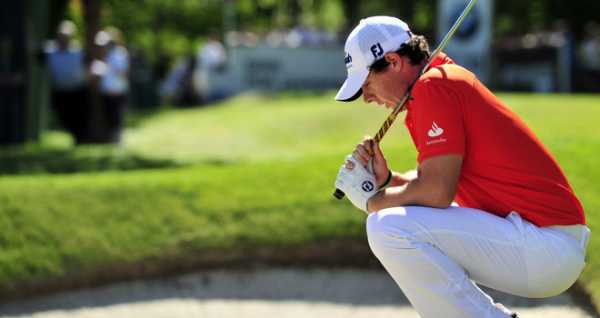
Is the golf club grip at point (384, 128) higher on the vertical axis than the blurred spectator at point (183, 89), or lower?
higher

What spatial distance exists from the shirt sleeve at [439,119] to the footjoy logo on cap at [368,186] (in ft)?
1.20

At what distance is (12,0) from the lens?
12.6 meters

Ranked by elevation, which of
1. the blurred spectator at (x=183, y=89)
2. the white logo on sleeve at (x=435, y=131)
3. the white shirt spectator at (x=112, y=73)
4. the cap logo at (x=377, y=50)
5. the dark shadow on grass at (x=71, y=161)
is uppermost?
the cap logo at (x=377, y=50)

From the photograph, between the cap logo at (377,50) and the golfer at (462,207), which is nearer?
the golfer at (462,207)

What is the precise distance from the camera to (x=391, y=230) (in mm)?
3824

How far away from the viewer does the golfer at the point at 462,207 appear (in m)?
3.72

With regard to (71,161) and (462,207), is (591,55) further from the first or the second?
(462,207)

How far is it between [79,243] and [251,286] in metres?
1.25

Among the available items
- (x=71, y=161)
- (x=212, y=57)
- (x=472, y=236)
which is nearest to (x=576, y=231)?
(x=472, y=236)

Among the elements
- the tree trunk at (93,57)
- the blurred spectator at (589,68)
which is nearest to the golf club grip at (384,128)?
the tree trunk at (93,57)

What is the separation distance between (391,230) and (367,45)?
769 mm

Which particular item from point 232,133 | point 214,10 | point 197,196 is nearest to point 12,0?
point 232,133

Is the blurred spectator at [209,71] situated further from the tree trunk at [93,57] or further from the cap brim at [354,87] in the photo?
the cap brim at [354,87]

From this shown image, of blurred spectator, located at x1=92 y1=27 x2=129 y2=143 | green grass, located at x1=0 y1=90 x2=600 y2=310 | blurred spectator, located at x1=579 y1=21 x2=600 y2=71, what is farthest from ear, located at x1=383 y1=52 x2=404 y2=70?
blurred spectator, located at x1=579 y1=21 x2=600 y2=71
